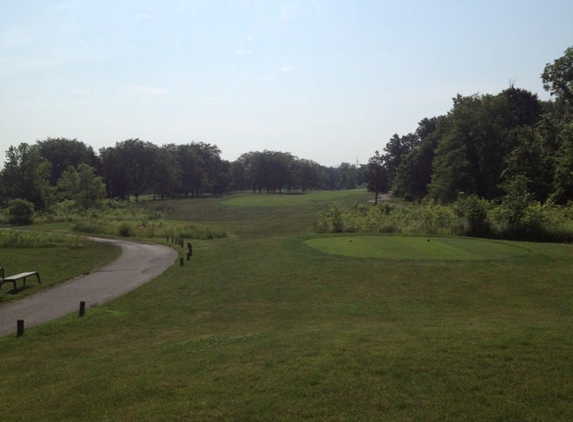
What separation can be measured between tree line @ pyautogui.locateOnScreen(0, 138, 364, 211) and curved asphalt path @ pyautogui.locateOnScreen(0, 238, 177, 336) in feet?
186

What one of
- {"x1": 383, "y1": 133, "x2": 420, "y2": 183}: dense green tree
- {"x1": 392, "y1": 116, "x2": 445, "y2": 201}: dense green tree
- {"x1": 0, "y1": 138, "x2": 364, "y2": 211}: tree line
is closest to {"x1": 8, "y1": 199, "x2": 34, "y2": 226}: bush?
{"x1": 0, "y1": 138, "x2": 364, "y2": 211}: tree line

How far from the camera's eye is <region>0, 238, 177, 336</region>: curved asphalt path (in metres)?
17.0

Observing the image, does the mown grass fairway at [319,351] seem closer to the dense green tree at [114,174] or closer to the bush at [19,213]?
the bush at [19,213]

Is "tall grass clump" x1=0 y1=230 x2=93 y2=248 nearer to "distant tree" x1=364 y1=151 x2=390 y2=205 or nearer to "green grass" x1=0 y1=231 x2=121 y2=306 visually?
"green grass" x1=0 y1=231 x2=121 y2=306

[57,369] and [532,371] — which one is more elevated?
[532,371]

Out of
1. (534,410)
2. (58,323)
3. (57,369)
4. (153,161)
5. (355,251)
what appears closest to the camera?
(534,410)

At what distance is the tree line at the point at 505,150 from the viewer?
148 feet

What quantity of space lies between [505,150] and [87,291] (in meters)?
53.7

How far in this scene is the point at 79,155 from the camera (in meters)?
126

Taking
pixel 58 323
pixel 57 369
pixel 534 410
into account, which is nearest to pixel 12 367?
pixel 57 369

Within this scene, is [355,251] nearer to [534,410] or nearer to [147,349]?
[147,349]

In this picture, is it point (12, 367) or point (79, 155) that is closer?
point (12, 367)

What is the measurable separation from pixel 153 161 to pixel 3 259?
4261 inches

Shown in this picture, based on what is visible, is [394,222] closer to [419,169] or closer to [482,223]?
[482,223]
